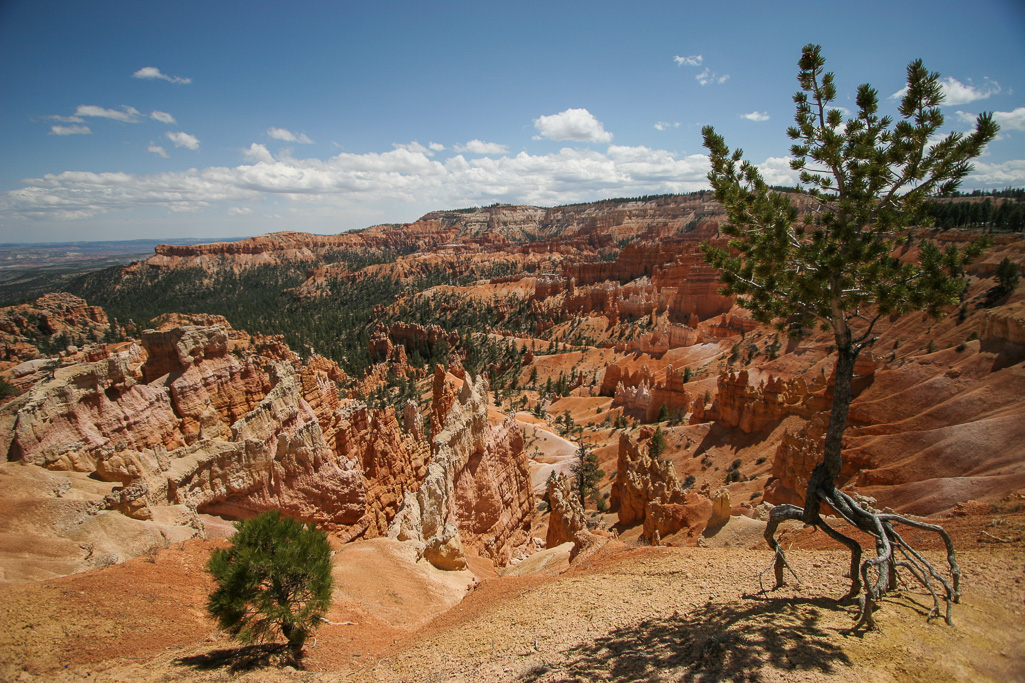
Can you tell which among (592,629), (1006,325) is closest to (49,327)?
(592,629)

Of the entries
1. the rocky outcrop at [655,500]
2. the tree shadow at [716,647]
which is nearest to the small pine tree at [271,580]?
the tree shadow at [716,647]

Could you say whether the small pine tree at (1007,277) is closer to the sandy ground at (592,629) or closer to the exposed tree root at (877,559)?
the sandy ground at (592,629)

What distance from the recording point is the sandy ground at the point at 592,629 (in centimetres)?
605

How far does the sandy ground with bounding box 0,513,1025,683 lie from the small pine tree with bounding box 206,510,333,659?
1.98 feet

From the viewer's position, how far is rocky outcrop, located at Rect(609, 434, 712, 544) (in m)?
16.8

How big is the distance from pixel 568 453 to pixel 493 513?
65.6ft

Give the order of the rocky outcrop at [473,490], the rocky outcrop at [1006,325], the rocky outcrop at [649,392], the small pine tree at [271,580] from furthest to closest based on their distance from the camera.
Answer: the rocky outcrop at [649,392] → the rocky outcrop at [1006,325] → the rocky outcrop at [473,490] → the small pine tree at [271,580]

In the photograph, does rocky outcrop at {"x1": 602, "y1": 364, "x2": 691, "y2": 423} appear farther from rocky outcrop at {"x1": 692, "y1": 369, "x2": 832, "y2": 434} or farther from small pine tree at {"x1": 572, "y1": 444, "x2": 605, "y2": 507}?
small pine tree at {"x1": 572, "y1": 444, "x2": 605, "y2": 507}

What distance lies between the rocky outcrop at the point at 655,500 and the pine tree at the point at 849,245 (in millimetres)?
8163

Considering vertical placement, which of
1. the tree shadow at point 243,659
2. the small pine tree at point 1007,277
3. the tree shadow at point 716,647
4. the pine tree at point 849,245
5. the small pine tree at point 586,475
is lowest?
the small pine tree at point 586,475

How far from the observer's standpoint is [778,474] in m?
24.5

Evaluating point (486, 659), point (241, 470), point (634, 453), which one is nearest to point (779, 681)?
point (486, 659)

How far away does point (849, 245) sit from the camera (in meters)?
7.22

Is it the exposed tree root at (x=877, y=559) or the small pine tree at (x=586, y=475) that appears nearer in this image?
the exposed tree root at (x=877, y=559)
